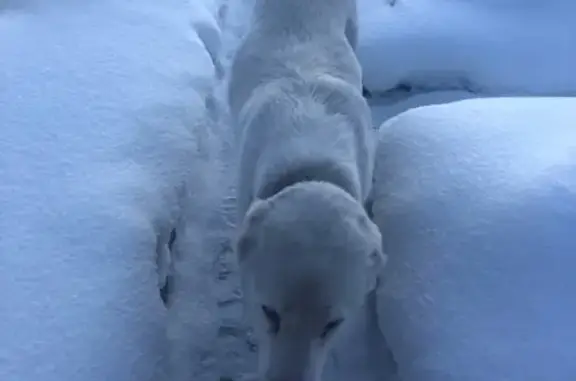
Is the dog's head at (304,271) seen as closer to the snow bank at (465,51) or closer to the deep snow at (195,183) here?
the deep snow at (195,183)

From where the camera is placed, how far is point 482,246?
1059 millimetres

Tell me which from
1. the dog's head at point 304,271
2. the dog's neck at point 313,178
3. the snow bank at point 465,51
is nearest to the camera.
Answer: the dog's head at point 304,271

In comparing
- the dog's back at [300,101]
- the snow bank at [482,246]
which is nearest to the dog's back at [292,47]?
the dog's back at [300,101]

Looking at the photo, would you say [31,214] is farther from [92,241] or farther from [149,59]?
[149,59]

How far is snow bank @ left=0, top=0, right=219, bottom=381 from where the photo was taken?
0.97 m

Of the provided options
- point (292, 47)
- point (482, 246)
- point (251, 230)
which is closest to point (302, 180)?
point (251, 230)

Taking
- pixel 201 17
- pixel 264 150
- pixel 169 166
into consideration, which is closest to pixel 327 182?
pixel 264 150

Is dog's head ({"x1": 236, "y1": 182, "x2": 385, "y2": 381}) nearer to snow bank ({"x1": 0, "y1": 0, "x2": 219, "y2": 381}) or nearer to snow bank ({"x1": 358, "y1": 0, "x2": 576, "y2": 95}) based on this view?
snow bank ({"x1": 0, "y1": 0, "x2": 219, "y2": 381})

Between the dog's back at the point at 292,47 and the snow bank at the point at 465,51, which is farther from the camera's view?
the snow bank at the point at 465,51

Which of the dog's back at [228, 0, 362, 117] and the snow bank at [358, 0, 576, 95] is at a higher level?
the dog's back at [228, 0, 362, 117]

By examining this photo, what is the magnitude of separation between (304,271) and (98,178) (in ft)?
1.33

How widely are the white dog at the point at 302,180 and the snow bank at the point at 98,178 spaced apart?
5.0 inches

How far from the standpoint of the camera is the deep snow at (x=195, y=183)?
99 cm

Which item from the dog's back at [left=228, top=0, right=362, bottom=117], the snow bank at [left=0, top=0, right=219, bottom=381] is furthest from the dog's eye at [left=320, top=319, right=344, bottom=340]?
the dog's back at [left=228, top=0, right=362, bottom=117]
